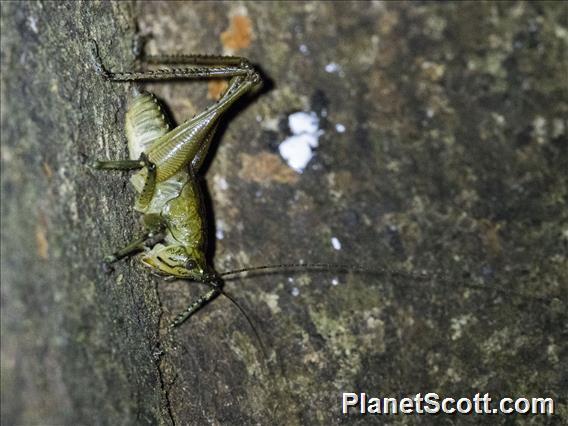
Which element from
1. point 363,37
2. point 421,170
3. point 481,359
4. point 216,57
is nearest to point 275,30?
point 363,37

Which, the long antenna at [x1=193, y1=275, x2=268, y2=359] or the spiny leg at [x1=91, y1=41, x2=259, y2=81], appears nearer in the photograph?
the spiny leg at [x1=91, y1=41, x2=259, y2=81]

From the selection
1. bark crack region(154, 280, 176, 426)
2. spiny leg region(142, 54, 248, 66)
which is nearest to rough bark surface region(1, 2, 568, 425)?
bark crack region(154, 280, 176, 426)

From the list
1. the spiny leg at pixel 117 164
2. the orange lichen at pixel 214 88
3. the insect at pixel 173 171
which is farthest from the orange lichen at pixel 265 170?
the spiny leg at pixel 117 164

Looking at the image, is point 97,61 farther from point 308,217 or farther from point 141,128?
point 308,217

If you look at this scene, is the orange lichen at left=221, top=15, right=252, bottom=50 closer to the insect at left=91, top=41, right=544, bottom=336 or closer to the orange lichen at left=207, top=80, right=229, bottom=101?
the orange lichen at left=207, top=80, right=229, bottom=101

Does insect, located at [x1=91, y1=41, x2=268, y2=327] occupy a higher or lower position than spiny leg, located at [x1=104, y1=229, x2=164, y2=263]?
higher

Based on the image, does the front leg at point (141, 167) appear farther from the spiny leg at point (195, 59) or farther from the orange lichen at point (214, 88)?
the orange lichen at point (214, 88)

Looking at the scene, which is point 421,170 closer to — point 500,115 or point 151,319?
point 500,115
